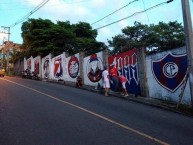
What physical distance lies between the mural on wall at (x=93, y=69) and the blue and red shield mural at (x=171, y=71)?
7353mm

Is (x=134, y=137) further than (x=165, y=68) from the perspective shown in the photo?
No

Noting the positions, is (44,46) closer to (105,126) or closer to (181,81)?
(181,81)

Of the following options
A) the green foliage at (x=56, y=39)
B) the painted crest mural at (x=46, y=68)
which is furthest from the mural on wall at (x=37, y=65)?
the painted crest mural at (x=46, y=68)

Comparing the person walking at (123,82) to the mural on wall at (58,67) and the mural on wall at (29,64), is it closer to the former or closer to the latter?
the mural on wall at (58,67)

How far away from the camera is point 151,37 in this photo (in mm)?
48000

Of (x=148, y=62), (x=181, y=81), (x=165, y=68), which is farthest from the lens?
(x=148, y=62)

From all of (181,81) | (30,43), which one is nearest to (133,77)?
→ (181,81)

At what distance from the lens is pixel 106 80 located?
20750 millimetres

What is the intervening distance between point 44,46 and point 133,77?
25.7m

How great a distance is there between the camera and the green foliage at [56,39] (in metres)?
44.0

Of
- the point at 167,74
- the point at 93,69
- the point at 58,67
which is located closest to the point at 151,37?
the point at 58,67

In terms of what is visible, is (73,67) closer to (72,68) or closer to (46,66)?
(72,68)

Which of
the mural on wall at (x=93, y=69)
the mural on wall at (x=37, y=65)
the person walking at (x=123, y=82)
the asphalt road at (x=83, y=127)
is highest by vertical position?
the mural on wall at (x=37, y=65)

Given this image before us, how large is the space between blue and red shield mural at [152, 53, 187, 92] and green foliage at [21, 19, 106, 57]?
26.5 m
